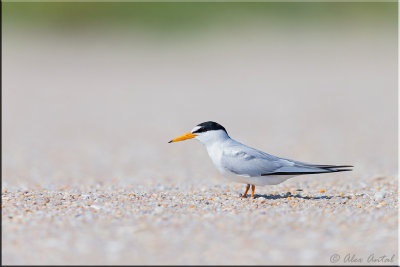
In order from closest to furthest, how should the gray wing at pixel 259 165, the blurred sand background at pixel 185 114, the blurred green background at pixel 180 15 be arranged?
1. the blurred sand background at pixel 185 114
2. the gray wing at pixel 259 165
3. the blurred green background at pixel 180 15

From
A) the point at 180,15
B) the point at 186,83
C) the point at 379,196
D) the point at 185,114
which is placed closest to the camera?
the point at 379,196

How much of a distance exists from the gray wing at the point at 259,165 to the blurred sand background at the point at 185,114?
0.30m

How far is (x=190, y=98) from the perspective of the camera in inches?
719

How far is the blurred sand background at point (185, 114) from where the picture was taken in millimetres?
4055

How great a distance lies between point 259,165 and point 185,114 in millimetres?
9801

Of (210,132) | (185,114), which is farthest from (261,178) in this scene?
(185,114)

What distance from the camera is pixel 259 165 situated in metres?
5.52

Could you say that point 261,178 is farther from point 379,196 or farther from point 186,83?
point 186,83

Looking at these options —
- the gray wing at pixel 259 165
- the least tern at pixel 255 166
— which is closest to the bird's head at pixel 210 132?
the least tern at pixel 255 166

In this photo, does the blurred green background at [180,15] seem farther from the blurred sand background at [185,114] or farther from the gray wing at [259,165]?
the gray wing at [259,165]

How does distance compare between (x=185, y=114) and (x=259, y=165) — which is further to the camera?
(x=185, y=114)

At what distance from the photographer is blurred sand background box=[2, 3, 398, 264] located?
4055 millimetres

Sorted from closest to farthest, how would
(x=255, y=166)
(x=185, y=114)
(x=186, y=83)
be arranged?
(x=255, y=166) < (x=185, y=114) < (x=186, y=83)

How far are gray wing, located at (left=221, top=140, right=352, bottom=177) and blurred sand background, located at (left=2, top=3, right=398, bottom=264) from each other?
1.00ft
